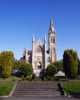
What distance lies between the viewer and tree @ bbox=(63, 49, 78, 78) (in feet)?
103

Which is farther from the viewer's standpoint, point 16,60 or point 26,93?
point 16,60

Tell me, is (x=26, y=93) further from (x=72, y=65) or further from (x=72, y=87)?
(x=72, y=65)

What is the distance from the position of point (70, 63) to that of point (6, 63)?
1471 centimetres

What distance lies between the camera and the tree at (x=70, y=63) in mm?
31391

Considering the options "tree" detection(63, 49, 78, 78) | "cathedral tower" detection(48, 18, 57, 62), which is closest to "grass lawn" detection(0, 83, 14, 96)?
"tree" detection(63, 49, 78, 78)

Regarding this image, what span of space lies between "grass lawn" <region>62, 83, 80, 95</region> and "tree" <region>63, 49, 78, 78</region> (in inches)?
266

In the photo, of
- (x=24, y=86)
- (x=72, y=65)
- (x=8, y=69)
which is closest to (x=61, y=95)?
(x=24, y=86)

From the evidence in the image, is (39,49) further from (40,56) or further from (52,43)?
(52,43)

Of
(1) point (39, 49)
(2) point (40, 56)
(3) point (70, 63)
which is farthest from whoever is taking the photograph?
(1) point (39, 49)

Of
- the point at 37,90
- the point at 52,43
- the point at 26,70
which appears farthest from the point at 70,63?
the point at 52,43

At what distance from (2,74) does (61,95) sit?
55.2 ft

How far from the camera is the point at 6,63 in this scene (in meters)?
34.3

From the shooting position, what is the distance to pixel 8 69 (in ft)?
111

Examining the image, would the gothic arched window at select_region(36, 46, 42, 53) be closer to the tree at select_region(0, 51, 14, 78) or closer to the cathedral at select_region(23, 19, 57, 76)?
the cathedral at select_region(23, 19, 57, 76)
